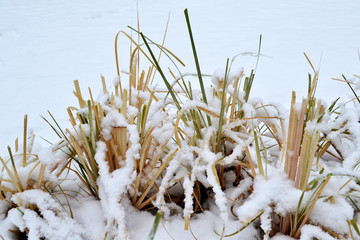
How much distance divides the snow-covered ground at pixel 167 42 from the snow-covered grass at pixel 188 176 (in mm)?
550

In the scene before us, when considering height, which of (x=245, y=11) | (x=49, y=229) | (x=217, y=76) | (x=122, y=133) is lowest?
(x=49, y=229)

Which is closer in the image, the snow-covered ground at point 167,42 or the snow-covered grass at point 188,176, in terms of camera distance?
the snow-covered grass at point 188,176

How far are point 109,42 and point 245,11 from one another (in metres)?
1.35

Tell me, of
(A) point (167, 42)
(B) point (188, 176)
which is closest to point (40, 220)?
(B) point (188, 176)

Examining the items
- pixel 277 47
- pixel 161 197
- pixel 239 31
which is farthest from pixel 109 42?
pixel 161 197

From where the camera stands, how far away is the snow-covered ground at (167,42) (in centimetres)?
142

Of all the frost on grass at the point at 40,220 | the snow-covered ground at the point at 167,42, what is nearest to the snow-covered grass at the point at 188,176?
the frost on grass at the point at 40,220

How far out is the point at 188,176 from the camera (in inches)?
24.5

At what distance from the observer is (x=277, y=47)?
1845 millimetres

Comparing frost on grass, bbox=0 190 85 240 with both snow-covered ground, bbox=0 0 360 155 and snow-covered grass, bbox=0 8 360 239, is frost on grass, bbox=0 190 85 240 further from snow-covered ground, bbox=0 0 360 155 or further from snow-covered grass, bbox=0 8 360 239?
snow-covered ground, bbox=0 0 360 155

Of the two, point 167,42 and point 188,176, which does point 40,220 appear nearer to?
point 188,176

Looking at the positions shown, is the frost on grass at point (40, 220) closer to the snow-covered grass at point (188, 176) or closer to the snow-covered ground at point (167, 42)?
the snow-covered grass at point (188, 176)

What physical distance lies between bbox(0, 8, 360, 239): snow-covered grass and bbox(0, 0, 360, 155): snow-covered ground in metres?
0.55

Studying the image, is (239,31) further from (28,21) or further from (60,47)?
(28,21)
